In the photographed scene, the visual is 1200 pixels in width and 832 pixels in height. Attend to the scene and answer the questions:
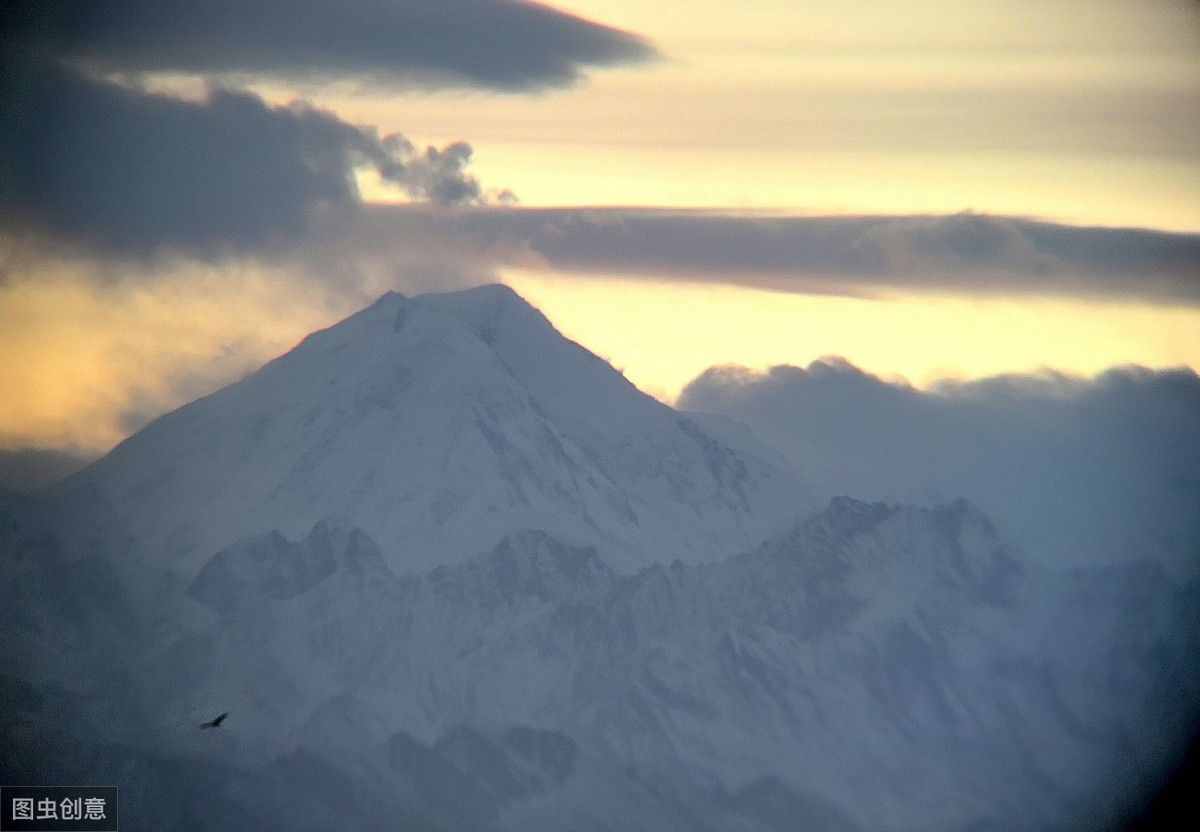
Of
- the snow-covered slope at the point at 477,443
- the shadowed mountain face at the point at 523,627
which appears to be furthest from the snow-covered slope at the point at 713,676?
the snow-covered slope at the point at 477,443

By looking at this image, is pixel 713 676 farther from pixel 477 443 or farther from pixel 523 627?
pixel 477 443

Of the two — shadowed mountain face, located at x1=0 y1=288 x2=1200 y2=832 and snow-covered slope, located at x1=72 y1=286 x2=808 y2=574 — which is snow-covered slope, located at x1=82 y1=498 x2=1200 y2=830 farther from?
snow-covered slope, located at x1=72 y1=286 x2=808 y2=574

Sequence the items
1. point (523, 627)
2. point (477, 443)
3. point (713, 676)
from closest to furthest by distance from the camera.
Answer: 1. point (523, 627)
2. point (477, 443)
3. point (713, 676)

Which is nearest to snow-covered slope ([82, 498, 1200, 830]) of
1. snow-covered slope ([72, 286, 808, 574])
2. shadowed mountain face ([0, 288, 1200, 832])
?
shadowed mountain face ([0, 288, 1200, 832])

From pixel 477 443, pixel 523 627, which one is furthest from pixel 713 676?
pixel 477 443

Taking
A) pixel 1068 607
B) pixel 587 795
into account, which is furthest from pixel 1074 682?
pixel 587 795
